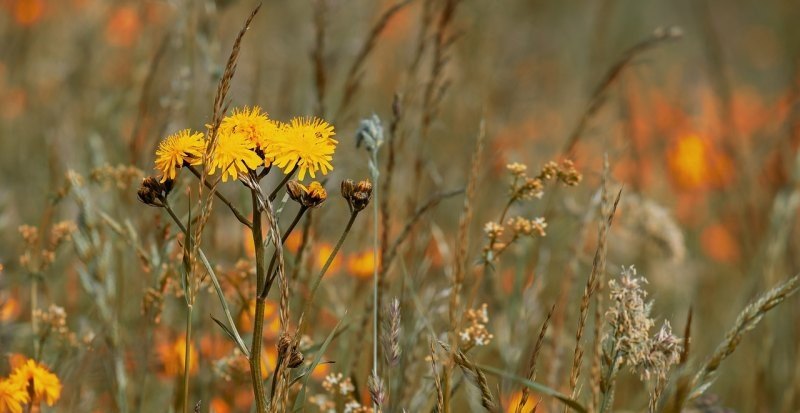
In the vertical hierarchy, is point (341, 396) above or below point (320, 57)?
below

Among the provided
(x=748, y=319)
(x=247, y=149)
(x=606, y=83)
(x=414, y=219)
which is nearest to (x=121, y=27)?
(x=606, y=83)

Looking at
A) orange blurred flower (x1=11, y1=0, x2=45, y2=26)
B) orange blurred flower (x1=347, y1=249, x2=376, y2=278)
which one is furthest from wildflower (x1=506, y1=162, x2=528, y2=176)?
orange blurred flower (x1=11, y1=0, x2=45, y2=26)

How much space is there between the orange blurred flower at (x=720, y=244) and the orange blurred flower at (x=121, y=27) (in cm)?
270

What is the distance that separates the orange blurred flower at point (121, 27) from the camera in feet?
13.2

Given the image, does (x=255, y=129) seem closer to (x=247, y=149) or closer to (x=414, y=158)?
(x=247, y=149)

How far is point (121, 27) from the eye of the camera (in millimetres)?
4184

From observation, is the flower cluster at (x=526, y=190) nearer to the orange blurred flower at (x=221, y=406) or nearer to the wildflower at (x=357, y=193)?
the wildflower at (x=357, y=193)

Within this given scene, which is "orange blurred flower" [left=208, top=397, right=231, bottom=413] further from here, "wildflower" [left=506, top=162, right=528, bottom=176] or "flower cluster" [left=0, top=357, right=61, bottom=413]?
"wildflower" [left=506, top=162, right=528, bottom=176]

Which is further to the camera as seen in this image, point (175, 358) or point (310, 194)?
point (175, 358)

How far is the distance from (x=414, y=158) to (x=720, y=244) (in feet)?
5.98

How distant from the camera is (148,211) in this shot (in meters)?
2.37

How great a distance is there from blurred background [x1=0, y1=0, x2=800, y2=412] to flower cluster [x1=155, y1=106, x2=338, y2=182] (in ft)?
0.26

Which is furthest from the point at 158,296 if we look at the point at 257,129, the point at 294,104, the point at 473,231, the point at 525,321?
the point at 294,104

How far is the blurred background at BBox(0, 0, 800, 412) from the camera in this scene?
2.03 meters
